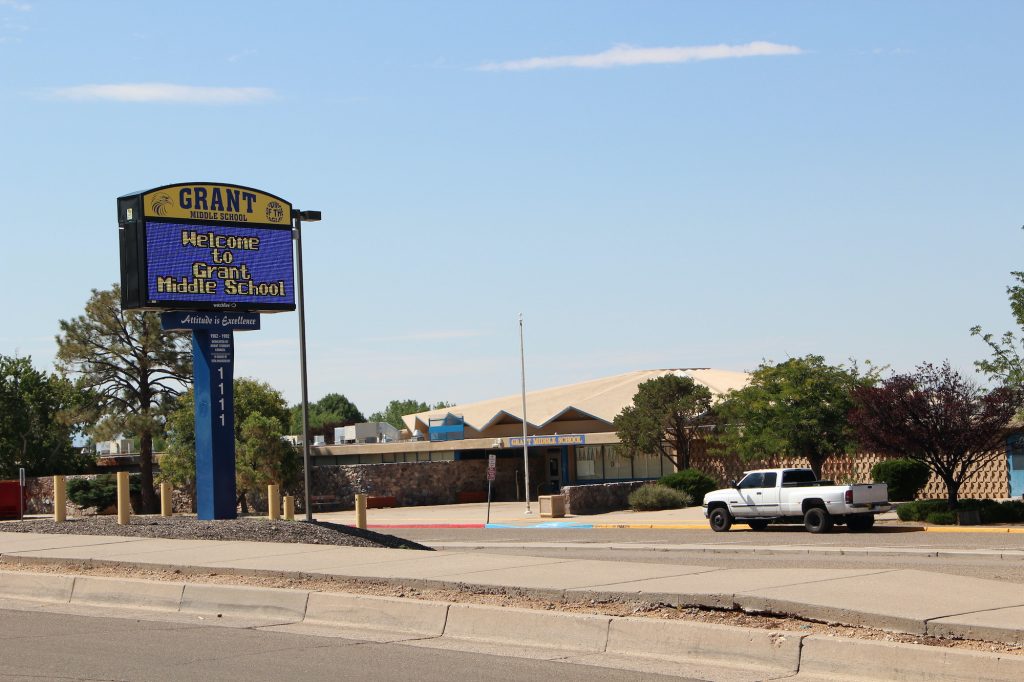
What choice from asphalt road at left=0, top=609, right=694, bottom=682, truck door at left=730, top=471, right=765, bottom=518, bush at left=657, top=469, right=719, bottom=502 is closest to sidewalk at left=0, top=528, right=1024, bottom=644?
asphalt road at left=0, top=609, right=694, bottom=682

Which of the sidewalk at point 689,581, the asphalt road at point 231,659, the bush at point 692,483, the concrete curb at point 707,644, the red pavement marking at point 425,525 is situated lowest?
the red pavement marking at point 425,525

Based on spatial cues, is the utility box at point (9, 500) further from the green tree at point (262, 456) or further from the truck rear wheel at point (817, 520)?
the green tree at point (262, 456)

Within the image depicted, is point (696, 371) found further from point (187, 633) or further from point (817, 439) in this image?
point (187, 633)

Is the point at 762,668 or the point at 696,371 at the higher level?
the point at 696,371

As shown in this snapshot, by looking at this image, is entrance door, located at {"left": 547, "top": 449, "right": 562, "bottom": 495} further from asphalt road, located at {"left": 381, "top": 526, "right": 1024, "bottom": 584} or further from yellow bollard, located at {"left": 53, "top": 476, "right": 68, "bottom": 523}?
yellow bollard, located at {"left": 53, "top": 476, "right": 68, "bottom": 523}

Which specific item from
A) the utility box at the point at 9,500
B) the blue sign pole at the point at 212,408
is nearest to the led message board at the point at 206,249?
the blue sign pole at the point at 212,408

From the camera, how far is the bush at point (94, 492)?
51.9m

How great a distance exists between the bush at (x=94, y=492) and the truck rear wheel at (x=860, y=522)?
1250 inches

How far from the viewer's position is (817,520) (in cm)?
3105

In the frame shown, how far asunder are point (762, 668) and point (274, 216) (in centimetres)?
1923

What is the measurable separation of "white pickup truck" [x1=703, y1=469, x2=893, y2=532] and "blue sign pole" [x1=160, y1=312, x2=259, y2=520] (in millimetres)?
14243

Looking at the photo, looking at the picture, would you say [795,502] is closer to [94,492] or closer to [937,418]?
[937,418]

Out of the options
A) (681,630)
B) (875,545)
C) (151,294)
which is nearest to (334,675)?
(681,630)

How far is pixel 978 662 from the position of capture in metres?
7.85
